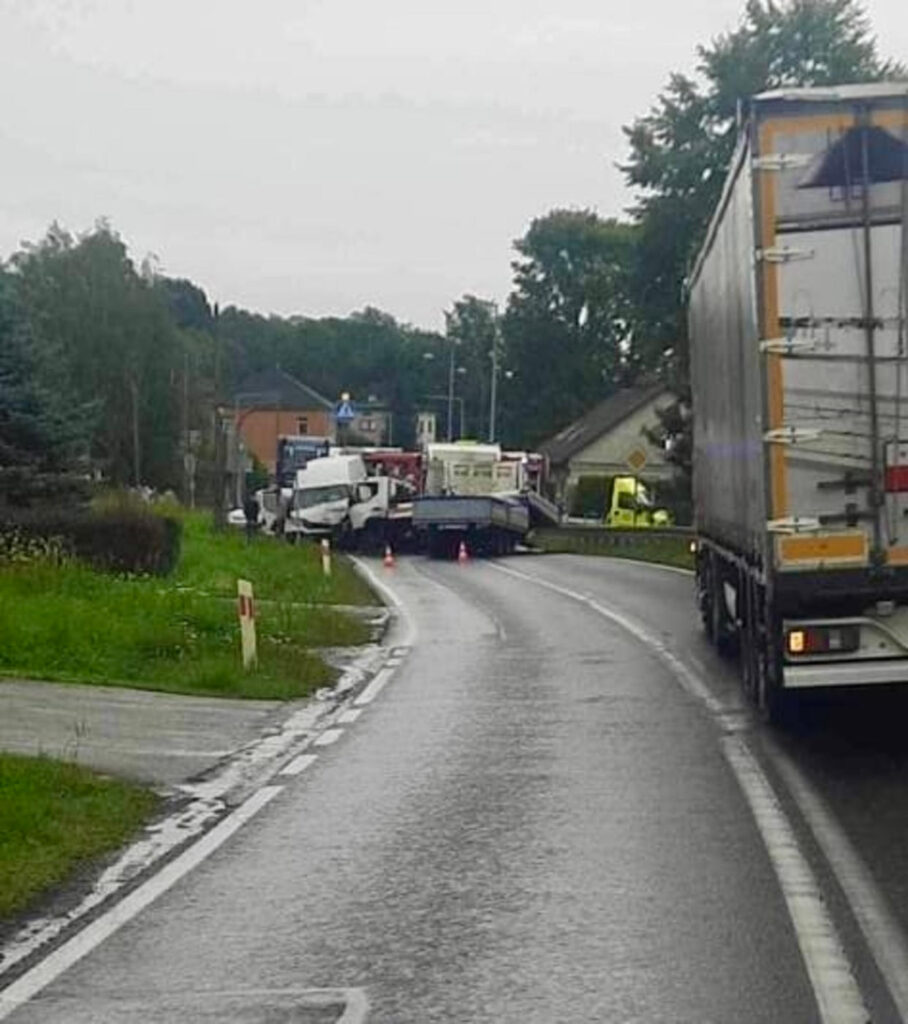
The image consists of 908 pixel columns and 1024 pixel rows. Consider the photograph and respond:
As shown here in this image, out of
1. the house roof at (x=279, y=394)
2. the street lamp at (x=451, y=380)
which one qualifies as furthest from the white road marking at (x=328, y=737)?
the house roof at (x=279, y=394)

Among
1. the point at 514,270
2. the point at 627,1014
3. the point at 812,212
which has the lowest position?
the point at 627,1014

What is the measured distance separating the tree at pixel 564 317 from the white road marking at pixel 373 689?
9808cm

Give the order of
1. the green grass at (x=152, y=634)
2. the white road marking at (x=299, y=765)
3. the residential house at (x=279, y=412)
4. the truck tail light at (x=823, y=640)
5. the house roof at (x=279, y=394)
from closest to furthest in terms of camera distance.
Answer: the truck tail light at (x=823, y=640)
the white road marking at (x=299, y=765)
the green grass at (x=152, y=634)
the house roof at (x=279, y=394)
the residential house at (x=279, y=412)

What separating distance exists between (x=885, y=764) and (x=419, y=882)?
506 centimetres

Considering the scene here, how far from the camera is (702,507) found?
26.6 m

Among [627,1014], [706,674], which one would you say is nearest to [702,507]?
[706,674]

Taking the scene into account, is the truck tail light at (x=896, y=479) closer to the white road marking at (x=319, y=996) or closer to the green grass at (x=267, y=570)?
the white road marking at (x=319, y=996)

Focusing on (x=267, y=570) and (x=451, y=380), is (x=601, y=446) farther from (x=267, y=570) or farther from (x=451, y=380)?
(x=267, y=570)

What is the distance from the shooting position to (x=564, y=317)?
122500 millimetres

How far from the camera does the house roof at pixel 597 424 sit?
360ft

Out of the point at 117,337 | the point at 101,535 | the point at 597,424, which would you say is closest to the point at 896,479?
the point at 101,535

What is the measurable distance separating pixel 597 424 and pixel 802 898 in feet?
333

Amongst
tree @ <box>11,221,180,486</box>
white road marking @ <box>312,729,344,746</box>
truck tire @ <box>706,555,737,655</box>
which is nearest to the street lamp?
tree @ <box>11,221,180,486</box>

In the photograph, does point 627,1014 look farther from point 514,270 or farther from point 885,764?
point 514,270
